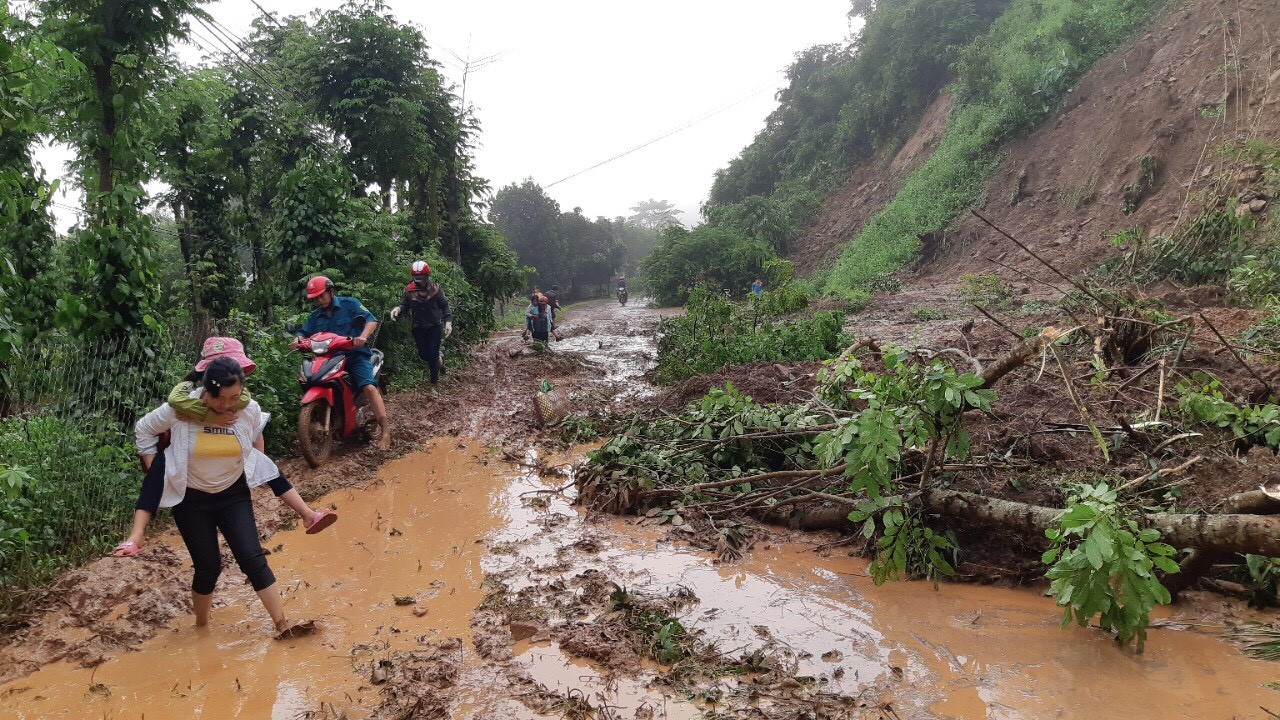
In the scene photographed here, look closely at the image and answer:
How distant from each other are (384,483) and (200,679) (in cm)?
307

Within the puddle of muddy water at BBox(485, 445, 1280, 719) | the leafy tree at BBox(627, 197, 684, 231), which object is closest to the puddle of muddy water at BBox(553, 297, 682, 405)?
the puddle of muddy water at BBox(485, 445, 1280, 719)

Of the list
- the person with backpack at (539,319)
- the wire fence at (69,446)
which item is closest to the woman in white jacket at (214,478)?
the wire fence at (69,446)

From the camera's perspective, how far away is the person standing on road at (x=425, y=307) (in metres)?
8.94

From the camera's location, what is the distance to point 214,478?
11.2 feet

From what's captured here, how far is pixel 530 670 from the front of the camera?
10.3 ft

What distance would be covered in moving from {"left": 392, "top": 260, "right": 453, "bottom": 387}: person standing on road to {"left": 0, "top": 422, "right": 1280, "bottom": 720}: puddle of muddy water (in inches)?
179

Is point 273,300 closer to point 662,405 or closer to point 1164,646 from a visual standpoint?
point 662,405

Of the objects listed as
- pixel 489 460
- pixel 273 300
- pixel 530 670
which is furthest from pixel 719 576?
pixel 273 300

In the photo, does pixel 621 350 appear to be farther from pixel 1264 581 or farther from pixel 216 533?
pixel 1264 581

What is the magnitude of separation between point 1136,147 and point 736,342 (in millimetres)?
14354

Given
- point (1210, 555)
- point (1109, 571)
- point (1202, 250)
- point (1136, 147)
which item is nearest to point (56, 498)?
point (1109, 571)

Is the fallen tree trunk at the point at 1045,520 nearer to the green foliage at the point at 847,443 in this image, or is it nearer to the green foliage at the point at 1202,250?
the green foliage at the point at 847,443

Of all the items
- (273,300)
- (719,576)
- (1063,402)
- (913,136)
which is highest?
(913,136)

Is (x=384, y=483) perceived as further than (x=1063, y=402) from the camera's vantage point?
Yes
